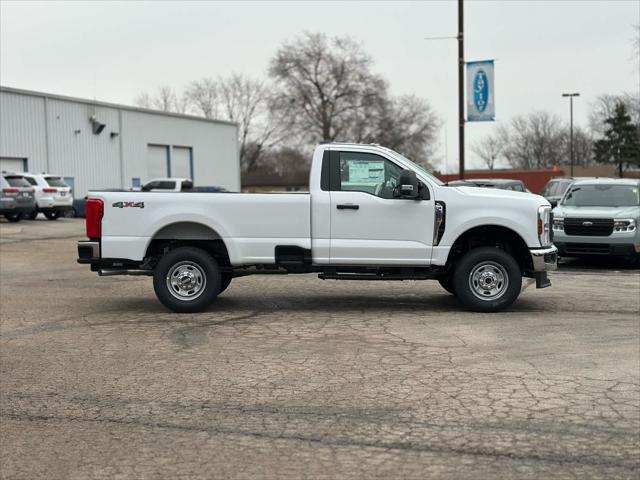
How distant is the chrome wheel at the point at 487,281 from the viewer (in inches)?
395

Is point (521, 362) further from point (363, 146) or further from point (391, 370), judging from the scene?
point (363, 146)

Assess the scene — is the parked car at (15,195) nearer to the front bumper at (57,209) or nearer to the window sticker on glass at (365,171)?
the front bumper at (57,209)

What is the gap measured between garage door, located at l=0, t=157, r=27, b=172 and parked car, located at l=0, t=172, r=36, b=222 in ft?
33.7

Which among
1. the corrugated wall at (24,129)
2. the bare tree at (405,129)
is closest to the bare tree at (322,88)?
the bare tree at (405,129)

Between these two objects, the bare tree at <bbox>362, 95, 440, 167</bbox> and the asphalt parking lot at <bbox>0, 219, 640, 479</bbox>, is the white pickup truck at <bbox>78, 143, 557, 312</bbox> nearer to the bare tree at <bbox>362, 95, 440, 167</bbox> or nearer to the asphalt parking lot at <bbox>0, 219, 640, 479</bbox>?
the asphalt parking lot at <bbox>0, 219, 640, 479</bbox>

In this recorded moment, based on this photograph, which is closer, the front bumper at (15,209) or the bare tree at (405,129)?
the front bumper at (15,209)

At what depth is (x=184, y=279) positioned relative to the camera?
10.1 m

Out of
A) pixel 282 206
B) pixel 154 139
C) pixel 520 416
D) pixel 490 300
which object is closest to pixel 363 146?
pixel 282 206

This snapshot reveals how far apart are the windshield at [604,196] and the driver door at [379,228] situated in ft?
25.2

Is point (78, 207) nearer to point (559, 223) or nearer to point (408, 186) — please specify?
point (559, 223)

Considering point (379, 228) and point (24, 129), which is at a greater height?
point (24, 129)

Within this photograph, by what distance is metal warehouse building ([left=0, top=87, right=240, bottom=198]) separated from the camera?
130 ft

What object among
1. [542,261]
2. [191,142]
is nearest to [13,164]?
[191,142]

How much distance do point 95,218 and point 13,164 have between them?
31893 millimetres
